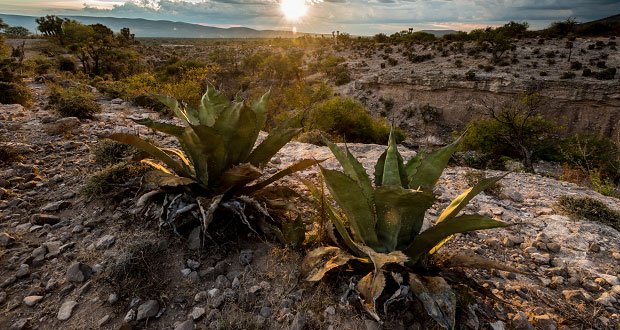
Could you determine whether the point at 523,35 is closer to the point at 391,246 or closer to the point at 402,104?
the point at 402,104

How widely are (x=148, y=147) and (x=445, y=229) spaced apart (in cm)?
240

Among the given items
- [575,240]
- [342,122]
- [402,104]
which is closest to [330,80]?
[402,104]

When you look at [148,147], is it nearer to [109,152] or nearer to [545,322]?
[109,152]

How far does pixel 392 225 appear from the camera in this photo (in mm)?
2025

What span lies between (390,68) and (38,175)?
32395 millimetres

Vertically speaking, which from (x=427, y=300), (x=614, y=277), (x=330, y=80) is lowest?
(x=614, y=277)

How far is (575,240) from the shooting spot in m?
3.11

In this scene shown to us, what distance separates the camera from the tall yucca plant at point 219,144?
2262mm

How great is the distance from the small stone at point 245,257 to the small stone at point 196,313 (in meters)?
0.47

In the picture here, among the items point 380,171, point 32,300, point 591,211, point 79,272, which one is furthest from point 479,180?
point 32,300

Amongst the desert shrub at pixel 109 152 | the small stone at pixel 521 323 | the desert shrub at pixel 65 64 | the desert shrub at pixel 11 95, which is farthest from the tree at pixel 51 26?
the small stone at pixel 521 323

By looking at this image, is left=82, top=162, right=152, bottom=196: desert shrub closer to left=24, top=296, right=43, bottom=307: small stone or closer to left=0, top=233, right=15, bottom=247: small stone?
left=0, top=233, right=15, bottom=247: small stone

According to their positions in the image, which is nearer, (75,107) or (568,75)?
(75,107)

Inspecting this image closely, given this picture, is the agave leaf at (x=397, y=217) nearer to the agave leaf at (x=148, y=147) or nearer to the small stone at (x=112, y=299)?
the agave leaf at (x=148, y=147)
